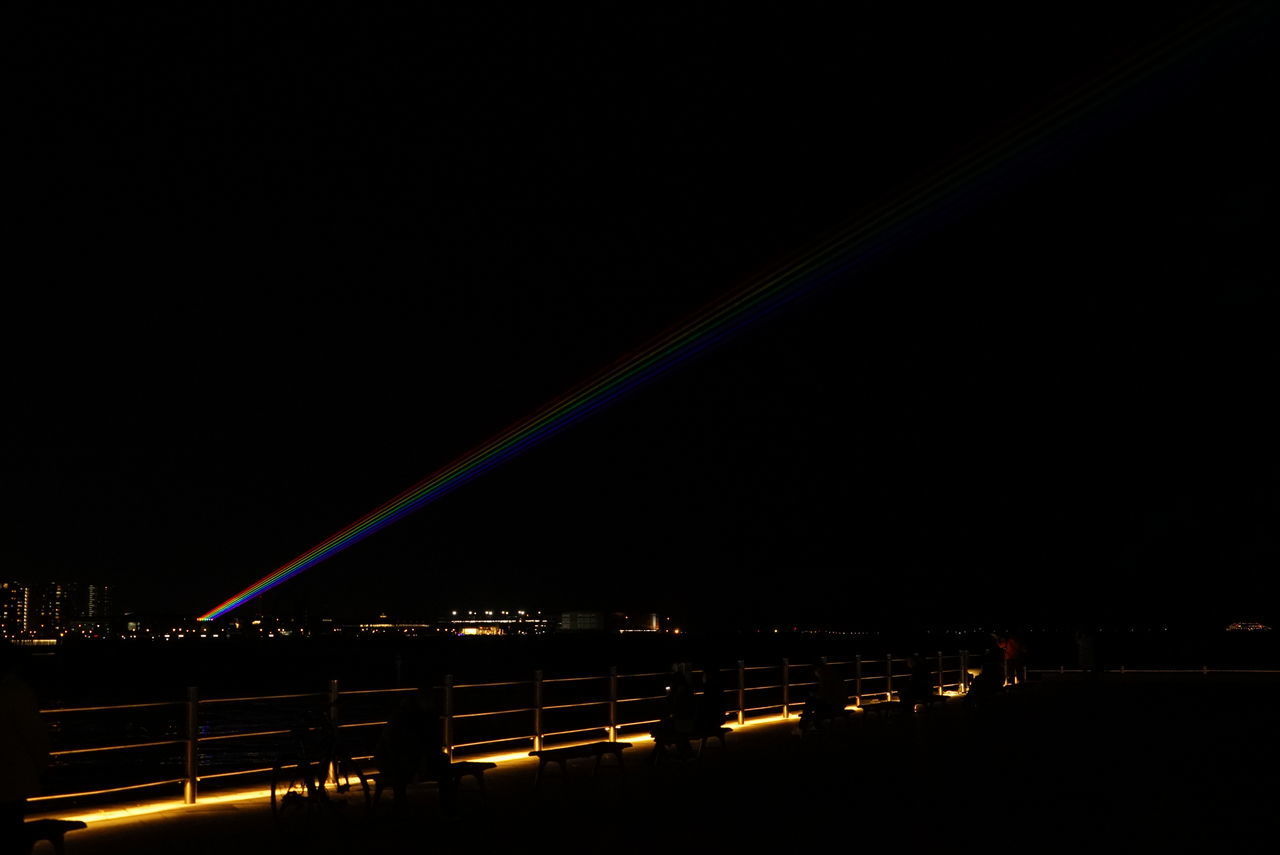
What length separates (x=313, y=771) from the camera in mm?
10945

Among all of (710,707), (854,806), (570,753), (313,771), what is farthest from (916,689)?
(313,771)

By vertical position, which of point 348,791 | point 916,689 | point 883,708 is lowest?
point 883,708

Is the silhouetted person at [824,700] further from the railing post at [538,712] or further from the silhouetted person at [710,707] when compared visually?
the railing post at [538,712]

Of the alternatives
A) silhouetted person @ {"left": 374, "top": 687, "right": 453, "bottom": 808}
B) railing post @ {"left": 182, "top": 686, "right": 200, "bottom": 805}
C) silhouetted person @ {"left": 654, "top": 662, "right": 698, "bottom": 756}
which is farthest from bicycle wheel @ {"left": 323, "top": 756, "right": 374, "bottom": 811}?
silhouetted person @ {"left": 654, "top": 662, "right": 698, "bottom": 756}

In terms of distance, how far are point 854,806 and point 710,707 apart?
5.11 m

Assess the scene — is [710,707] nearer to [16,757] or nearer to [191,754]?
[191,754]

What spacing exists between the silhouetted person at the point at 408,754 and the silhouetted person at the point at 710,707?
216 inches

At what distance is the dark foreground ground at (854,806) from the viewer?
9648 mm

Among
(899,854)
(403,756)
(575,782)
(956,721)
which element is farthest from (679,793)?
(956,721)

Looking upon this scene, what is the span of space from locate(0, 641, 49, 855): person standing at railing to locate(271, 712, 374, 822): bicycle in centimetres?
298

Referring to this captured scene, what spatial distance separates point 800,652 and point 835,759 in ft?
529

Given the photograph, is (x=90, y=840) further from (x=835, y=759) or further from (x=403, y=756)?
(x=835, y=759)

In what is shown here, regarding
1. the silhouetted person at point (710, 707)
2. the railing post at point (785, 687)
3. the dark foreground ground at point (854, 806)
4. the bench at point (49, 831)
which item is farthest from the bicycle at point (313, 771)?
the railing post at point (785, 687)

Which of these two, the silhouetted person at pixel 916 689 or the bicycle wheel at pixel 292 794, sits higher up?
the bicycle wheel at pixel 292 794
